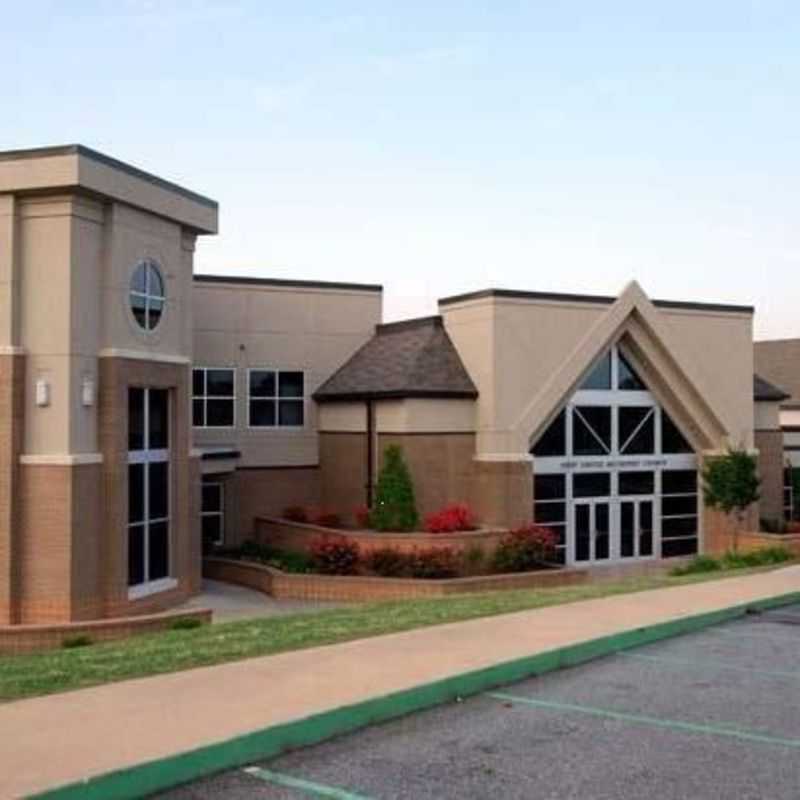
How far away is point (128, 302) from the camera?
22.2m

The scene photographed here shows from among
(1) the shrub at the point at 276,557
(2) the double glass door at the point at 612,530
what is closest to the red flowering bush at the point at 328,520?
(1) the shrub at the point at 276,557

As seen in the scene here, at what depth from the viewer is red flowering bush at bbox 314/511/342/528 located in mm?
31369

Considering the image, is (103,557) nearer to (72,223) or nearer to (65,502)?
(65,502)

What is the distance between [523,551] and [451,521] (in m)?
1.85

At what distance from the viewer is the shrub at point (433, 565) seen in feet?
85.8

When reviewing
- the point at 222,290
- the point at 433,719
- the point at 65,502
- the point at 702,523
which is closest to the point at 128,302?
the point at 65,502

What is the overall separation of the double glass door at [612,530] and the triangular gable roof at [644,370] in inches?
109

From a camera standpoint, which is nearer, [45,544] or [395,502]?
[45,544]

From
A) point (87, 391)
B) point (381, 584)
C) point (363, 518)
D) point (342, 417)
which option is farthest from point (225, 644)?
point (342, 417)

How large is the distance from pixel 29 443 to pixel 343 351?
592 inches

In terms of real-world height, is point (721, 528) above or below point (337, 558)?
above

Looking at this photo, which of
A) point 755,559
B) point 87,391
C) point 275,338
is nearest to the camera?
point 87,391

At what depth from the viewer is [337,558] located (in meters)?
26.9

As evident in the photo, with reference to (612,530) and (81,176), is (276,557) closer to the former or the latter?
(612,530)
